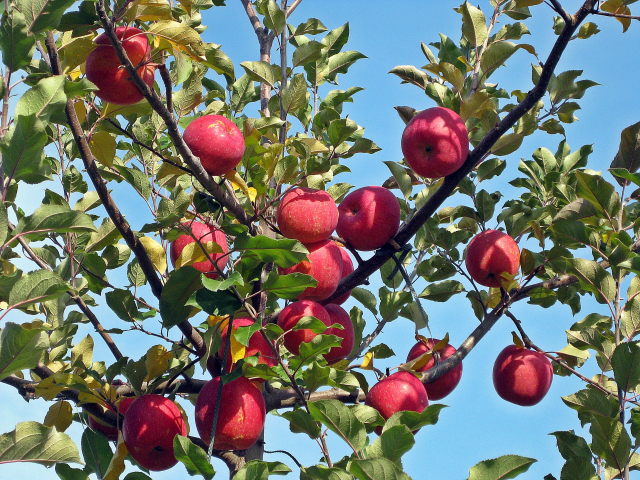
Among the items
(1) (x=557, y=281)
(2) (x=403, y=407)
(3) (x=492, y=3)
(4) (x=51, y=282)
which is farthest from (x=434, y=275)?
(4) (x=51, y=282)

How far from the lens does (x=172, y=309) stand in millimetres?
2064

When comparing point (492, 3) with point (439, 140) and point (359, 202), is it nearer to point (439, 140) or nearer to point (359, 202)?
point (439, 140)

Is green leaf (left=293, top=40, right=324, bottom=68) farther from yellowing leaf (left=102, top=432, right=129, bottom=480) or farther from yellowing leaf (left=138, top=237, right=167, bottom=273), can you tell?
yellowing leaf (left=102, top=432, right=129, bottom=480)

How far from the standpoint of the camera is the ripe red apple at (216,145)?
6.81 feet

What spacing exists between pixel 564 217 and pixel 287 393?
1.45m

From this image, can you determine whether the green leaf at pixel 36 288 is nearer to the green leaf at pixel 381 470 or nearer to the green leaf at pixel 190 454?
the green leaf at pixel 190 454

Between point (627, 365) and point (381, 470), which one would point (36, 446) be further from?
point (627, 365)

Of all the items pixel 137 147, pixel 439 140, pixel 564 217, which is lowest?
pixel 564 217

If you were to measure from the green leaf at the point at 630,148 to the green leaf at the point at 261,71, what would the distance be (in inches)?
63.6

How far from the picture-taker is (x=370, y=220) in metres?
2.49

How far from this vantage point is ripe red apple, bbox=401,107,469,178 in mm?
2254

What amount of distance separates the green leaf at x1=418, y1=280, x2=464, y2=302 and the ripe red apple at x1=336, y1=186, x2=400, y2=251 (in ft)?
2.04

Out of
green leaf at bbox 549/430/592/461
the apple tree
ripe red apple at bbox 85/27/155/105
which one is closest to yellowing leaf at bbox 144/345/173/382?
the apple tree

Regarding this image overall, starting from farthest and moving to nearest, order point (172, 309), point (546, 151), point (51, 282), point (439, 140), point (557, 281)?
point (546, 151), point (557, 281), point (439, 140), point (172, 309), point (51, 282)
